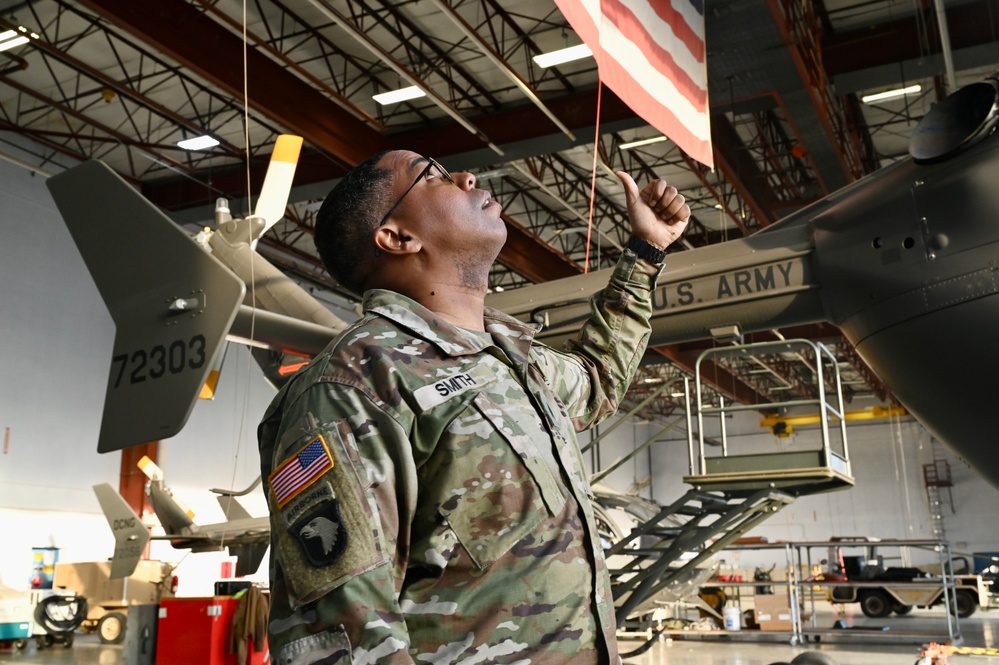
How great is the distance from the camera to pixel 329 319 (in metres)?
7.88

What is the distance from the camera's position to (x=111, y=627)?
14.1 metres

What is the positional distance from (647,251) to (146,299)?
406cm

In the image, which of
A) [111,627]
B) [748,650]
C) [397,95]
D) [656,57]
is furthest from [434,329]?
[111,627]

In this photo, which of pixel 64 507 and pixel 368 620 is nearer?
pixel 368 620

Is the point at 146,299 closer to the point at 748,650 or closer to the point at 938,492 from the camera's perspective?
the point at 748,650

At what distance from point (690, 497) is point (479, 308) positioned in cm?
602

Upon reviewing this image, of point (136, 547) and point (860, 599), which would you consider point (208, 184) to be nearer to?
point (136, 547)

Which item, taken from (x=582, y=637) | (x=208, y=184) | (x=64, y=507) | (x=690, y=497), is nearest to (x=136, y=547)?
(x=64, y=507)

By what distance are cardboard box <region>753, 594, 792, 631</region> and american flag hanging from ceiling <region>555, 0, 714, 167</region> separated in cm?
1005

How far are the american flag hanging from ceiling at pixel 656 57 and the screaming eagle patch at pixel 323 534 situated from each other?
3.48m

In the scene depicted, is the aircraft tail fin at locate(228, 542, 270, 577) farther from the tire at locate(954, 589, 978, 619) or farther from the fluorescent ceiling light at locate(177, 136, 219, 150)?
the tire at locate(954, 589, 978, 619)

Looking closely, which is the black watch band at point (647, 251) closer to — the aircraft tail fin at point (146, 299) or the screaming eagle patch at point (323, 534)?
the screaming eagle patch at point (323, 534)

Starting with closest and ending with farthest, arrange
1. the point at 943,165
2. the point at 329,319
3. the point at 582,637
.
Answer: the point at 582,637
the point at 943,165
the point at 329,319

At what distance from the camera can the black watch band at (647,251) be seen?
2197mm
